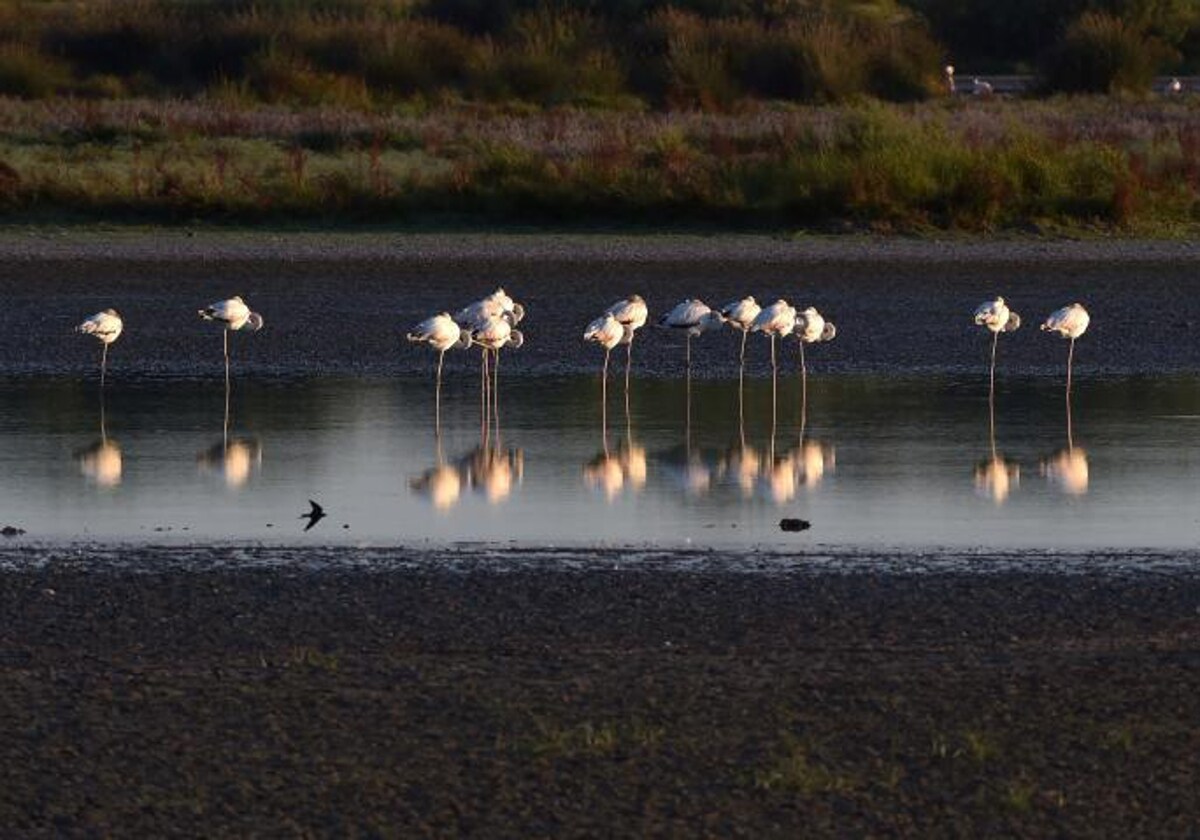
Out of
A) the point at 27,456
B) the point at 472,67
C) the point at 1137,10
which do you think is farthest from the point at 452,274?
the point at 1137,10

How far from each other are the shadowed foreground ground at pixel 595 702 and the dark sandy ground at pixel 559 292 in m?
9.06

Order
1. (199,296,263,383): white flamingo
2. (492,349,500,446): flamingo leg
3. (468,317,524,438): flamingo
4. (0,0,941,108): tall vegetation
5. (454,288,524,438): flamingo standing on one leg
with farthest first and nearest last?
(0,0,941,108): tall vegetation < (199,296,263,383): white flamingo < (468,317,524,438): flamingo < (454,288,524,438): flamingo standing on one leg < (492,349,500,446): flamingo leg

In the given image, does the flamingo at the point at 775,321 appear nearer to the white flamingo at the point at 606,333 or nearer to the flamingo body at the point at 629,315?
the flamingo body at the point at 629,315

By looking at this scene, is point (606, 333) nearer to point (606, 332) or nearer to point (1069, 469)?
point (606, 332)

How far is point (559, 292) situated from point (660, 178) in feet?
20.9

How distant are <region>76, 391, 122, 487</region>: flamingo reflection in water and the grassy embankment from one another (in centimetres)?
1480

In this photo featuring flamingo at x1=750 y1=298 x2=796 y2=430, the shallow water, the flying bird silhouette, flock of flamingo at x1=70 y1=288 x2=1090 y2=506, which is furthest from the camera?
flamingo at x1=750 y1=298 x2=796 y2=430

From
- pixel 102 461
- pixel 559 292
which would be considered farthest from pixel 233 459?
pixel 559 292

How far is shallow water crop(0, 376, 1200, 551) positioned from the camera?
1284 cm

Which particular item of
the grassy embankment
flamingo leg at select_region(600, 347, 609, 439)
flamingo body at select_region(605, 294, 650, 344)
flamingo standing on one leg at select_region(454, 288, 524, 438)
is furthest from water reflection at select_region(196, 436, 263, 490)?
the grassy embankment

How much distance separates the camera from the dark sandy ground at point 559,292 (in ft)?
68.0

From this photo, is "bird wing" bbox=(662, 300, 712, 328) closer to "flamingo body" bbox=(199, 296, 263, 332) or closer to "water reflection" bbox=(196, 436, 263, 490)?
"flamingo body" bbox=(199, 296, 263, 332)

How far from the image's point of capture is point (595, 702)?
9.06 m

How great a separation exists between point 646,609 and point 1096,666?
193 centimetres
